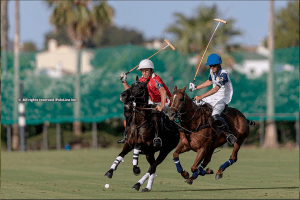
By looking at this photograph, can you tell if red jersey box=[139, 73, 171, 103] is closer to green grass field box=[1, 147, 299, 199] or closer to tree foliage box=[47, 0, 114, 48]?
green grass field box=[1, 147, 299, 199]

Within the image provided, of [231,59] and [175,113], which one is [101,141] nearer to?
[231,59]

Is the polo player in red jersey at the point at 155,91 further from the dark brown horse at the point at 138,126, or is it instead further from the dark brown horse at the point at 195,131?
the dark brown horse at the point at 195,131

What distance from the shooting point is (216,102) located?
15.2 m

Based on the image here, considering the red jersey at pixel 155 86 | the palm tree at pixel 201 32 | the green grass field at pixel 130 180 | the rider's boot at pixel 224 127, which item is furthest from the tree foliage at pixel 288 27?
the red jersey at pixel 155 86

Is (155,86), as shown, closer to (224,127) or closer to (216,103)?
(216,103)

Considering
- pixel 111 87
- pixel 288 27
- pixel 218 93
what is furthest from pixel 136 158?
pixel 288 27

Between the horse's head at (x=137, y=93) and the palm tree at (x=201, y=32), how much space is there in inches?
1106

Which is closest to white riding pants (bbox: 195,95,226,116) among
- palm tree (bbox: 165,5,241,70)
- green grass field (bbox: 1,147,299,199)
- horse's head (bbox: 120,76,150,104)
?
horse's head (bbox: 120,76,150,104)

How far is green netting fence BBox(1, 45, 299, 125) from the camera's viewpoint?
37219 mm

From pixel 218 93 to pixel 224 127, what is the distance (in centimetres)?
82

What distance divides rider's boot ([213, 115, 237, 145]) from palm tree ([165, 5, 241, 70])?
26811 millimetres

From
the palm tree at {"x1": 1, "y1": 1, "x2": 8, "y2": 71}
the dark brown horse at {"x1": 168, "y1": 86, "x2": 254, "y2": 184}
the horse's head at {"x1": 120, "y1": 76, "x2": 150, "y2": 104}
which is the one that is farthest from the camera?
the palm tree at {"x1": 1, "y1": 1, "x2": 8, "y2": 71}

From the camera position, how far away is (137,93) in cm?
1385

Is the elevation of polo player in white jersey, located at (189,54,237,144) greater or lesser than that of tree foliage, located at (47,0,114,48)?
lesser
